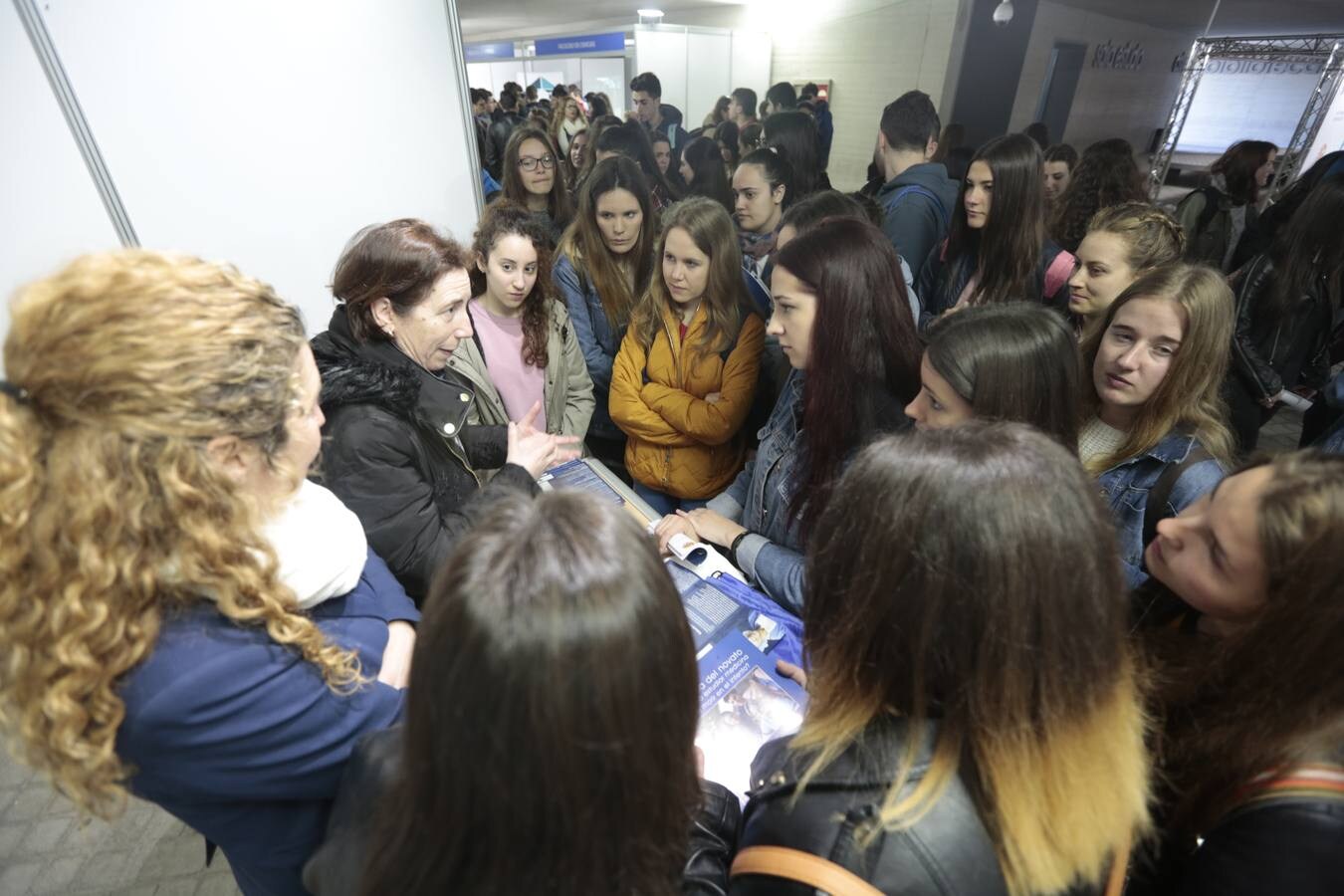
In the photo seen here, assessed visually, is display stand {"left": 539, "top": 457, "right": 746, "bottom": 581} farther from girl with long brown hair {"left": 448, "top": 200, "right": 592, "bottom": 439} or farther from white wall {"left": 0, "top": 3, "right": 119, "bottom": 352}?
white wall {"left": 0, "top": 3, "right": 119, "bottom": 352}

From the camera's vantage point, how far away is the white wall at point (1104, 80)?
7.54 m

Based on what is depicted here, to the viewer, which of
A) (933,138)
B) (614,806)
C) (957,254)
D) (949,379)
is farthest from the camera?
(933,138)

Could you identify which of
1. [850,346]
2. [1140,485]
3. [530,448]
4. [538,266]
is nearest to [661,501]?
[530,448]

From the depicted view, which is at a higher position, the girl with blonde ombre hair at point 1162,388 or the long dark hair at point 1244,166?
the long dark hair at point 1244,166

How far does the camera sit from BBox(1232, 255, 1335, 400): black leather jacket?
290 centimetres

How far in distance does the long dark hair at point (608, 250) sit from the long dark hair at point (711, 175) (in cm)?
162

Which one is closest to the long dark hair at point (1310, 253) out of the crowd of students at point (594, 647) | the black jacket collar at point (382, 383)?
the crowd of students at point (594, 647)

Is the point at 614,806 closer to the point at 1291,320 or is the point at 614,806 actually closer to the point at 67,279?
the point at 67,279

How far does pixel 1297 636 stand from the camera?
85cm

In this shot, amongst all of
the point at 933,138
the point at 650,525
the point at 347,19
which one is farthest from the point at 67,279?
the point at 933,138

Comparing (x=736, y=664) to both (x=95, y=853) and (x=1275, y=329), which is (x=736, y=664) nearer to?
(x=95, y=853)

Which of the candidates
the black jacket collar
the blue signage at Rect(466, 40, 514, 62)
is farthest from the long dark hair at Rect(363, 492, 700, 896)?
the blue signage at Rect(466, 40, 514, 62)

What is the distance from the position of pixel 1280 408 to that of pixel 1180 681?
18.2ft

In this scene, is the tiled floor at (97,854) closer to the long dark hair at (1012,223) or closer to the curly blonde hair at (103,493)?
the curly blonde hair at (103,493)
